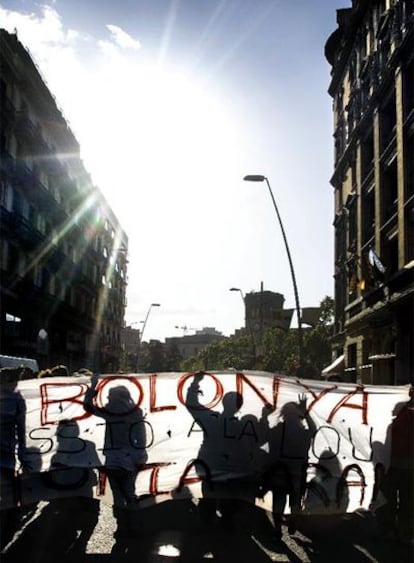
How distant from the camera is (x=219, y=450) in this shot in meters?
7.41

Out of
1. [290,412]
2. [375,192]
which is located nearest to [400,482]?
[290,412]

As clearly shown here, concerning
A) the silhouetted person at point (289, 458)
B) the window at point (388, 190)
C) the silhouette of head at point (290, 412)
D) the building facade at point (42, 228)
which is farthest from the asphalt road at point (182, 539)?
the building facade at point (42, 228)

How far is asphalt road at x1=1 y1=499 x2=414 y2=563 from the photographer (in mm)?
5975

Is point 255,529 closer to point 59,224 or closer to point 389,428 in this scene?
point 389,428

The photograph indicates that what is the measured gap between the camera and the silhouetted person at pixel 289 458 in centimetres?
696

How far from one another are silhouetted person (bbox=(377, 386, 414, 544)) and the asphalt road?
0.75 ft

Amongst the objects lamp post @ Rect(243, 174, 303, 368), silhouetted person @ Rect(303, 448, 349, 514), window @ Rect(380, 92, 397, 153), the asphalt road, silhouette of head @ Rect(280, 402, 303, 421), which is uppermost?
window @ Rect(380, 92, 397, 153)

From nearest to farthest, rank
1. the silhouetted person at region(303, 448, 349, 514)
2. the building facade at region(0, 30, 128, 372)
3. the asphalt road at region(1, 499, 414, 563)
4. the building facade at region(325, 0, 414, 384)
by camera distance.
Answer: the asphalt road at region(1, 499, 414, 563), the silhouetted person at region(303, 448, 349, 514), the building facade at region(325, 0, 414, 384), the building facade at region(0, 30, 128, 372)

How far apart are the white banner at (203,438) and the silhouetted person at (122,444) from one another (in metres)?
0.01

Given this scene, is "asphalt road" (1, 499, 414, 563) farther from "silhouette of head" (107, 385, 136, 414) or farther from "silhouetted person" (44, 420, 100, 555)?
"silhouette of head" (107, 385, 136, 414)

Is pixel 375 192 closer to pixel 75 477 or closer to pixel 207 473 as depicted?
pixel 207 473

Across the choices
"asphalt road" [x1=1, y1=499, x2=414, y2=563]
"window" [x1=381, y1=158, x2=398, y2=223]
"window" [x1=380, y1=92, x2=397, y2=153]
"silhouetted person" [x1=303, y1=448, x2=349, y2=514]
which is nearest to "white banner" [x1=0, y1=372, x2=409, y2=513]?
"silhouetted person" [x1=303, y1=448, x2=349, y2=514]

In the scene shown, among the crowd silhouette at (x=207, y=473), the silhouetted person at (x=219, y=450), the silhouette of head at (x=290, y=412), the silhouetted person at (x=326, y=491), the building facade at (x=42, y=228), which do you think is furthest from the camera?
the building facade at (x=42, y=228)

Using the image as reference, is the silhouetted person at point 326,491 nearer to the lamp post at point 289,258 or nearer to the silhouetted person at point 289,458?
the silhouetted person at point 289,458
